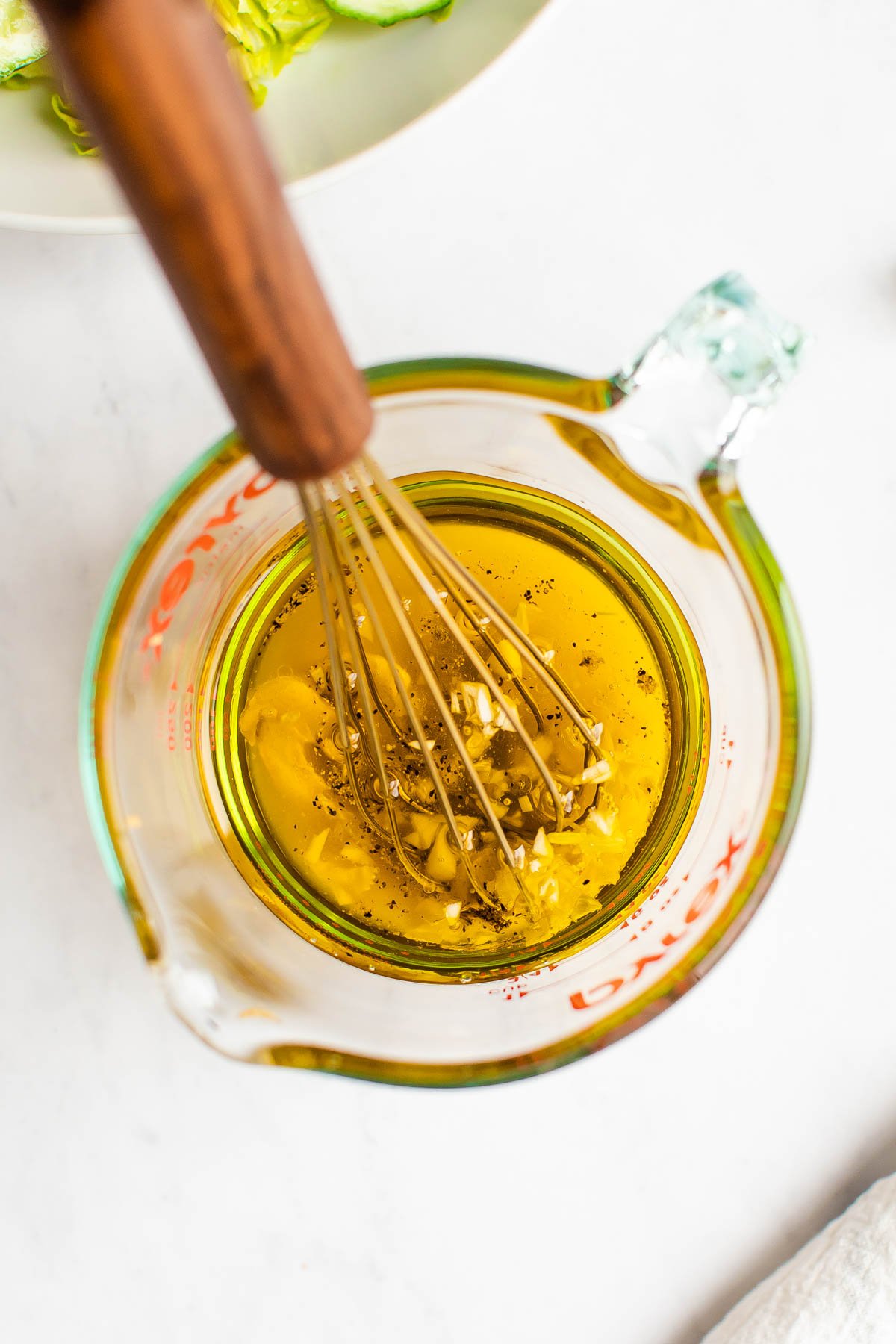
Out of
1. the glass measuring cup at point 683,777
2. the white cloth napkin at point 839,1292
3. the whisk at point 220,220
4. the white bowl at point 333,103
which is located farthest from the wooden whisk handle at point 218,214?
the white cloth napkin at point 839,1292

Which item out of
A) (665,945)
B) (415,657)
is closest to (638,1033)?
(665,945)

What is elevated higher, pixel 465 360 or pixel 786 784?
pixel 465 360

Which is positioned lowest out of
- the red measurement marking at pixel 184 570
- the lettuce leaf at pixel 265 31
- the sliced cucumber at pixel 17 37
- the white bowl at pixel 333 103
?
the red measurement marking at pixel 184 570

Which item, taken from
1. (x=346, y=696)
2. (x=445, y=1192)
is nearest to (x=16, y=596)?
(x=346, y=696)

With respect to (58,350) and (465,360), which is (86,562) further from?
(465,360)

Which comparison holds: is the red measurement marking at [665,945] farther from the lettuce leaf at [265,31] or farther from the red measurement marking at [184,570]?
the lettuce leaf at [265,31]

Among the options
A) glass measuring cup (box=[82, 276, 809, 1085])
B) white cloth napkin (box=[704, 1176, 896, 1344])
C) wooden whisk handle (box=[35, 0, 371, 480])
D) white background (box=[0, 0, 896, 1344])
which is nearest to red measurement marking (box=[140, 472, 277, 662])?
glass measuring cup (box=[82, 276, 809, 1085])

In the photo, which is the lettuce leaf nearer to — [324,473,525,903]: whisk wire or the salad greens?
the salad greens
